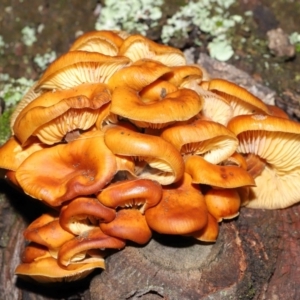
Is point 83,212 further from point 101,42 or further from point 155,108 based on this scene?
point 101,42

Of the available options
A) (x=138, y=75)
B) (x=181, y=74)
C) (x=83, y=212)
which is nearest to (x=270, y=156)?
(x=181, y=74)

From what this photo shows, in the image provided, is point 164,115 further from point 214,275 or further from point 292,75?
point 292,75

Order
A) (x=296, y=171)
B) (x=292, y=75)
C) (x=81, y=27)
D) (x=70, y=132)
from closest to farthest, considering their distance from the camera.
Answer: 1. (x=70, y=132)
2. (x=296, y=171)
3. (x=292, y=75)
4. (x=81, y=27)

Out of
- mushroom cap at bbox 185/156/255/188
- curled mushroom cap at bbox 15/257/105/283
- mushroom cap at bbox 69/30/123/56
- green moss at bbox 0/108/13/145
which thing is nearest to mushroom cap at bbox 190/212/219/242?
mushroom cap at bbox 185/156/255/188

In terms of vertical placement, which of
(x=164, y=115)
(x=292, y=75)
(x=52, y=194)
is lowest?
(x=292, y=75)

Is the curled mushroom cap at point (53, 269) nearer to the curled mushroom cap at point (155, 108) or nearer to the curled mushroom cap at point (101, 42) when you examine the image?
the curled mushroom cap at point (155, 108)

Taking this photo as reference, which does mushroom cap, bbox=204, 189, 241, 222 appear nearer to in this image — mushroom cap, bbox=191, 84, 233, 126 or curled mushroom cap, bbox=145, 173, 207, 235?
curled mushroom cap, bbox=145, 173, 207, 235

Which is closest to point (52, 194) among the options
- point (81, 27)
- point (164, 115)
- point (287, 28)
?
point (164, 115)
